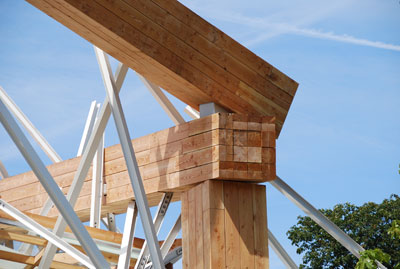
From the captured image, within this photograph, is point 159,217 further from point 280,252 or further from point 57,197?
point 57,197

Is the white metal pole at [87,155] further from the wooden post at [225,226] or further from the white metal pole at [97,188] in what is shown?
the wooden post at [225,226]

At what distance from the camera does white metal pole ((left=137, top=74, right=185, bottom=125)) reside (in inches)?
286

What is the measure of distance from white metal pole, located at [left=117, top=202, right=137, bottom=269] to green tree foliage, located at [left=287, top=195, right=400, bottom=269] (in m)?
13.9

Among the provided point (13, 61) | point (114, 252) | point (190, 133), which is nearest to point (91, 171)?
point (114, 252)

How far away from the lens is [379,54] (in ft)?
106

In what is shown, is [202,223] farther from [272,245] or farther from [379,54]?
[379,54]

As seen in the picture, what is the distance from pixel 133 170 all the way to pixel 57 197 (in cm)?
98

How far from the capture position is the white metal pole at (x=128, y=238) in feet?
22.9

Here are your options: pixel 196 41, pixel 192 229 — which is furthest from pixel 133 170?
pixel 196 41

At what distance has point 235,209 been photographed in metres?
6.21

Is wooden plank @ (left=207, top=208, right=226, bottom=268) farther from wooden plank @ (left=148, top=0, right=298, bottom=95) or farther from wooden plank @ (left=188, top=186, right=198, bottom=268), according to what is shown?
wooden plank @ (left=148, top=0, right=298, bottom=95)

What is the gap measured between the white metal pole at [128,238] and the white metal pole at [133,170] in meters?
0.82

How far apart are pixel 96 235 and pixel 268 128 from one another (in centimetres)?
303

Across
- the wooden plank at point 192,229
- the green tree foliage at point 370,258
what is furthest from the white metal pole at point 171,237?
the green tree foliage at point 370,258
